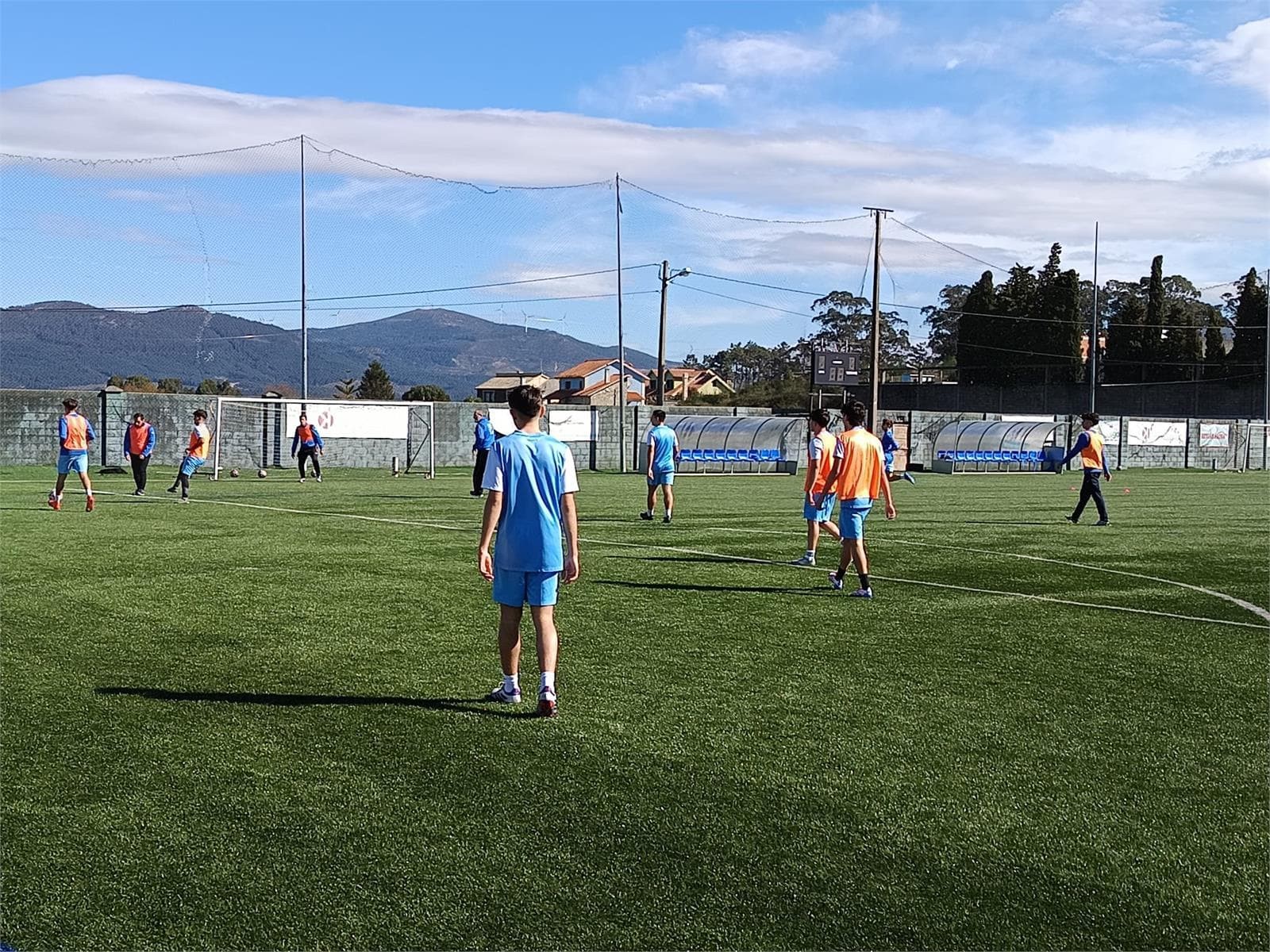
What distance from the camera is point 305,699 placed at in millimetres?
7785

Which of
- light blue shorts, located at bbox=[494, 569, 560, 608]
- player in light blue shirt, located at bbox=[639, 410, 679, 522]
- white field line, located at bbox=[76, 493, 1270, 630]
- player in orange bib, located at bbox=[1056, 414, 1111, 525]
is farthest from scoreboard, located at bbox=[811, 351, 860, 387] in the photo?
light blue shorts, located at bbox=[494, 569, 560, 608]

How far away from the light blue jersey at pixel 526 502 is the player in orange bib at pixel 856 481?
5428 mm

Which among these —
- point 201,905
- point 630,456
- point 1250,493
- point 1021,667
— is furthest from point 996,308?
point 201,905

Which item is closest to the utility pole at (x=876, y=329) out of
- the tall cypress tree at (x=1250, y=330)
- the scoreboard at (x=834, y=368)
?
the scoreboard at (x=834, y=368)

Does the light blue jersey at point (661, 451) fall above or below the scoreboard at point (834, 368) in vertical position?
below

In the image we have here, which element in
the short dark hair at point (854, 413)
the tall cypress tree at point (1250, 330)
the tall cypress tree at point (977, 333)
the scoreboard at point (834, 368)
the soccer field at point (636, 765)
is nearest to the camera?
the soccer field at point (636, 765)

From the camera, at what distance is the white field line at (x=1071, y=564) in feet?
41.3

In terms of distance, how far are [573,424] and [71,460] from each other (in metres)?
26.2

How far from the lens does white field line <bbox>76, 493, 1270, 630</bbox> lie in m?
11.8

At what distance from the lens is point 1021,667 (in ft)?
29.9

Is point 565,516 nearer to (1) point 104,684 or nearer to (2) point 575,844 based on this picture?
(2) point 575,844

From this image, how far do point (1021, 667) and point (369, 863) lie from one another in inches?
220

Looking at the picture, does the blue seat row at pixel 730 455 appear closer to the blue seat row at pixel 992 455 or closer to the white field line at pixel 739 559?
the blue seat row at pixel 992 455

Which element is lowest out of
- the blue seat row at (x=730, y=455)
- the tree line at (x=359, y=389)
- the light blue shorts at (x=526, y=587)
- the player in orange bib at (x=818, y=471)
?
the blue seat row at (x=730, y=455)
